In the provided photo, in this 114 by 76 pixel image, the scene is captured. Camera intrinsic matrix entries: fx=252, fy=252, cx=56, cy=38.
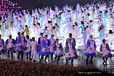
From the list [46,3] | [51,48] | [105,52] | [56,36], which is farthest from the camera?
[46,3]

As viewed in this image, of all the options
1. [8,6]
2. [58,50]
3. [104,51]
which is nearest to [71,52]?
[58,50]

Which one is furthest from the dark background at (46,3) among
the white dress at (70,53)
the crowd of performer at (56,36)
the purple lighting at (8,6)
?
the white dress at (70,53)

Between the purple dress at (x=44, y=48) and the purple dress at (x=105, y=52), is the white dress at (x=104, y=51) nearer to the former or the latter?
the purple dress at (x=105, y=52)

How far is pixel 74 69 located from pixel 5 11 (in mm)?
26286

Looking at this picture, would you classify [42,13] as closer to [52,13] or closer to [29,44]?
[52,13]

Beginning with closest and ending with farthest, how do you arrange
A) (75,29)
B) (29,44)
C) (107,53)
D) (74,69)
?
(74,69)
(107,53)
(29,44)
(75,29)

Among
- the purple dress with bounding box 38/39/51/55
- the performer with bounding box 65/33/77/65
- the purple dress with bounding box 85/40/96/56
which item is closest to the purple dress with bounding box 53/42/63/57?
the purple dress with bounding box 38/39/51/55

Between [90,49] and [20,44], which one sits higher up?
[20,44]

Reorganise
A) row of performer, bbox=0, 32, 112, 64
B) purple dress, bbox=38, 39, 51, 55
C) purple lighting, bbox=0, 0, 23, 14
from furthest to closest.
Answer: purple lighting, bbox=0, 0, 23, 14
purple dress, bbox=38, 39, 51, 55
row of performer, bbox=0, 32, 112, 64

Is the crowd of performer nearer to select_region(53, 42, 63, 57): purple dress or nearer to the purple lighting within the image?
select_region(53, 42, 63, 57): purple dress

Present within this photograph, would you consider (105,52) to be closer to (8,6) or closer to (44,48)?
(44,48)

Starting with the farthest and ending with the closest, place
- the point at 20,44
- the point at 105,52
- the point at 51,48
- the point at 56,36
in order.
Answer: the point at 56,36, the point at 20,44, the point at 51,48, the point at 105,52

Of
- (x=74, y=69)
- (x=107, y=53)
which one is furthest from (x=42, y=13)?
(x=74, y=69)

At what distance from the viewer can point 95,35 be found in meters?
18.4
